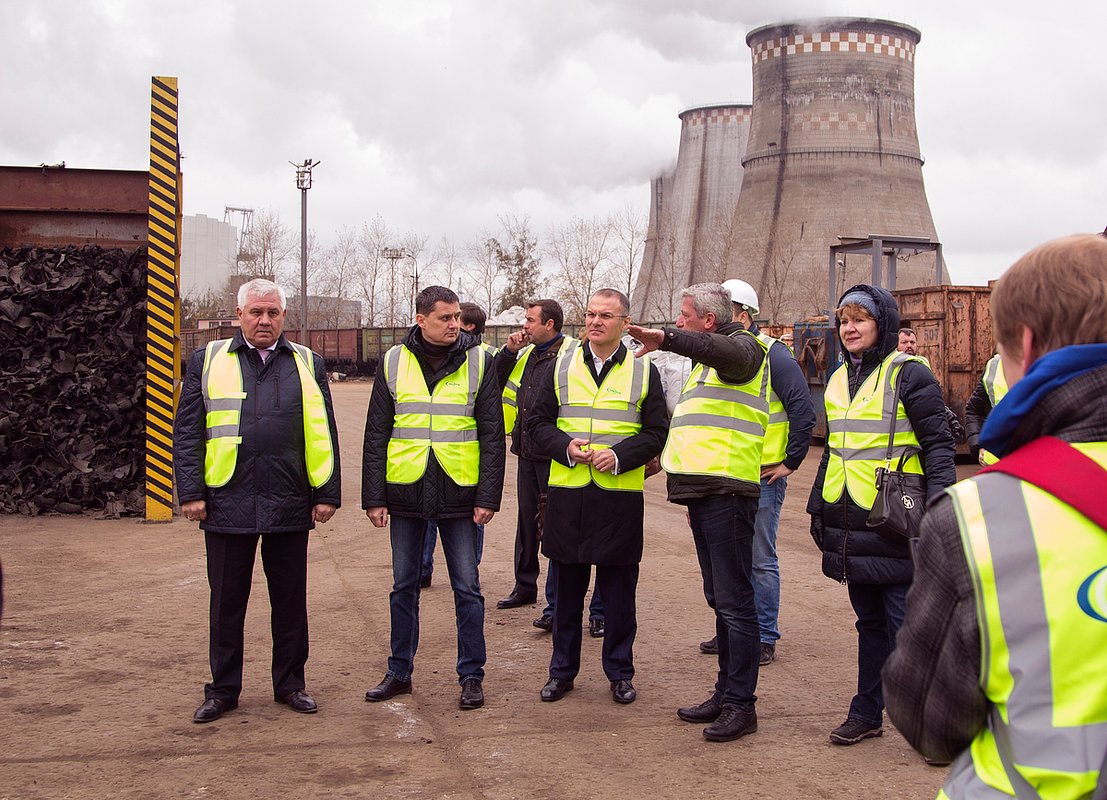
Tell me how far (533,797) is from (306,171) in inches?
1781

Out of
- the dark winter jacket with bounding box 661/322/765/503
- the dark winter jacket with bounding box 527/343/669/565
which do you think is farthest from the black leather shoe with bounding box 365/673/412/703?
the dark winter jacket with bounding box 661/322/765/503

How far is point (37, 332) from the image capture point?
425 inches

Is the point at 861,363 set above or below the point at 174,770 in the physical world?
above

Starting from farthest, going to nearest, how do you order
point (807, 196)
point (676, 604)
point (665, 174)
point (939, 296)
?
point (665, 174), point (807, 196), point (939, 296), point (676, 604)

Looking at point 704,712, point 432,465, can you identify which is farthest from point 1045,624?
point 432,465

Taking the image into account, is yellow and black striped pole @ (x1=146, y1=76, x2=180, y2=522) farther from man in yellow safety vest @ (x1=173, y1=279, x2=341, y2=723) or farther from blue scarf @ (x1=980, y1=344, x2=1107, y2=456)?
blue scarf @ (x1=980, y1=344, x2=1107, y2=456)

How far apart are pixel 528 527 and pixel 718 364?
2688 millimetres

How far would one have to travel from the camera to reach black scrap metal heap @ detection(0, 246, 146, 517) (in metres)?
10.8

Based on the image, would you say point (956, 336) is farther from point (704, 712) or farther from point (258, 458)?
point (258, 458)

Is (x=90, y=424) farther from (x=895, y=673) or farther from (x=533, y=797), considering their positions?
(x=895, y=673)

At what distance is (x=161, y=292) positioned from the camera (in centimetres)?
1052

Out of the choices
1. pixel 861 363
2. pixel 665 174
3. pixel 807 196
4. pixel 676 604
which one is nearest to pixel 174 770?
pixel 861 363

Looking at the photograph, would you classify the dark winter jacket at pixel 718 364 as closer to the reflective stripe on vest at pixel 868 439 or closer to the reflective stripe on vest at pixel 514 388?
the reflective stripe on vest at pixel 868 439

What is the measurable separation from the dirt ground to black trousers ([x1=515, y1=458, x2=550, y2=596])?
0.72 ft
